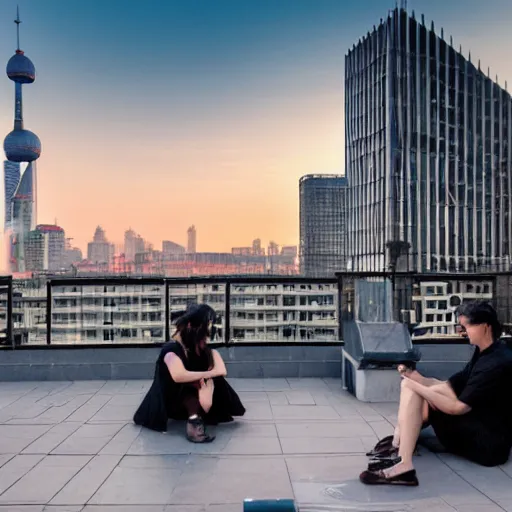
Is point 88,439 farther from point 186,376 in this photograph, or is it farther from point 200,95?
point 200,95

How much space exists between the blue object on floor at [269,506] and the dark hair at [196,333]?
180 centimetres

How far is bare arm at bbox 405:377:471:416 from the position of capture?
2.96 metres

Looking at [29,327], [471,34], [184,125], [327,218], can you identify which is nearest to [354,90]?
[471,34]

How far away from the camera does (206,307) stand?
3975mm

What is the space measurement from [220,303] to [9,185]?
20210cm

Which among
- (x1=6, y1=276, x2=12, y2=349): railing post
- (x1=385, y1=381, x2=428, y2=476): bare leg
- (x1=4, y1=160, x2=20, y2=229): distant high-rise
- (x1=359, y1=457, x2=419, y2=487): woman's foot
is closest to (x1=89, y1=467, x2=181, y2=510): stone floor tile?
(x1=359, y1=457, x2=419, y2=487): woman's foot

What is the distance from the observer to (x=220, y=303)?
6.34 metres

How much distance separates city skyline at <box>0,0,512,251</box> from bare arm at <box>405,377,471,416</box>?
68.8 ft

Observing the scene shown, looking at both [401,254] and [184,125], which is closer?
[184,125]

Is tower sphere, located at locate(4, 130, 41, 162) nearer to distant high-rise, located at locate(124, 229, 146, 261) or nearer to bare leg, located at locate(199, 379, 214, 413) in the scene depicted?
distant high-rise, located at locate(124, 229, 146, 261)

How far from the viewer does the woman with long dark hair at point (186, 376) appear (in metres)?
3.83

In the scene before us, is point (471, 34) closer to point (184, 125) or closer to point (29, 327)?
point (184, 125)

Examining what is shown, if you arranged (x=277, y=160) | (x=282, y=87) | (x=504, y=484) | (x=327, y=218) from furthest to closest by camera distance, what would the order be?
1. (x=327, y=218)
2. (x=277, y=160)
3. (x=282, y=87)
4. (x=504, y=484)

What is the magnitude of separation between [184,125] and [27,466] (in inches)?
1515
